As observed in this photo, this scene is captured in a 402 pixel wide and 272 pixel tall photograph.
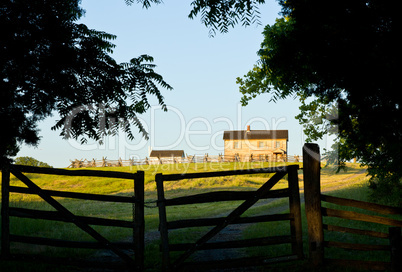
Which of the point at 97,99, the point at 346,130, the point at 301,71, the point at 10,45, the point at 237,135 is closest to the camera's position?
the point at 10,45

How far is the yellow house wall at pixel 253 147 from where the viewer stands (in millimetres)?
63672

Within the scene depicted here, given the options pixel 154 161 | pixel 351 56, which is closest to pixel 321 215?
pixel 351 56

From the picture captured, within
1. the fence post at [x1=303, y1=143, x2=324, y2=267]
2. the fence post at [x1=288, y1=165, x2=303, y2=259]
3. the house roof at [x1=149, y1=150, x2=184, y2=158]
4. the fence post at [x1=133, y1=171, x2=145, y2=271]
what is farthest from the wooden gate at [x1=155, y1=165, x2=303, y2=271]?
the house roof at [x1=149, y1=150, x2=184, y2=158]

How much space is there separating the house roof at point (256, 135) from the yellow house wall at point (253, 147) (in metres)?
0.68

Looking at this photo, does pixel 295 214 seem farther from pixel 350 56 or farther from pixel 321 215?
pixel 350 56

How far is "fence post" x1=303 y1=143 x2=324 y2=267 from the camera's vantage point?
7.24 meters

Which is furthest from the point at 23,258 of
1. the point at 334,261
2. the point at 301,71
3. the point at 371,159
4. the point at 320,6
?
the point at 371,159

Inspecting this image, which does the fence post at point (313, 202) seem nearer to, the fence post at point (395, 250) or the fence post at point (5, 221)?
the fence post at point (395, 250)

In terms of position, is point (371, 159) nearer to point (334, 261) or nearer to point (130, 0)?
point (334, 261)

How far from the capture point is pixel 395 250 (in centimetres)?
675

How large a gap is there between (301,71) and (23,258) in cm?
764

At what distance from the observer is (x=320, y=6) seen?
7.64m

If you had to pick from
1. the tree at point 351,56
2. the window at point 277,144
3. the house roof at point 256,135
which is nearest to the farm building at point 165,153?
the house roof at point 256,135

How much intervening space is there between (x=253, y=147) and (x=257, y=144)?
100 cm
